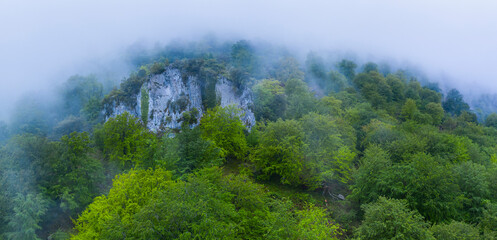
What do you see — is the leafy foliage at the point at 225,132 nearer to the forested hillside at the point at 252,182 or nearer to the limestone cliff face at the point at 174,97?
the forested hillside at the point at 252,182

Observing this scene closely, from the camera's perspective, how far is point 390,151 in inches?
1286

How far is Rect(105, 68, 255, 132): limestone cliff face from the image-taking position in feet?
161

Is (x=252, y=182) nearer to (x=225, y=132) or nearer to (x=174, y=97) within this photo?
(x=225, y=132)

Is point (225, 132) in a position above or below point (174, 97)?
above

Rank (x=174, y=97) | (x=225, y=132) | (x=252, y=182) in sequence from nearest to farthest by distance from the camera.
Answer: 1. (x=252, y=182)
2. (x=225, y=132)
3. (x=174, y=97)

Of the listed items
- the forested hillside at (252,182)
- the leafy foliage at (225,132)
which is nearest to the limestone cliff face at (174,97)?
the forested hillside at (252,182)

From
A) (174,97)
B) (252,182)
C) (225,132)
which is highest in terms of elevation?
(225,132)

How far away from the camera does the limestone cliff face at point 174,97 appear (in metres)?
49.0

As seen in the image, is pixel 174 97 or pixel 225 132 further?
pixel 174 97

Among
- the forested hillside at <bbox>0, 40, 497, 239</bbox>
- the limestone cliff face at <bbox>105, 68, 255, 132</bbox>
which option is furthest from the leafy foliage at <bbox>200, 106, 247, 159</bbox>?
the limestone cliff face at <bbox>105, 68, 255, 132</bbox>

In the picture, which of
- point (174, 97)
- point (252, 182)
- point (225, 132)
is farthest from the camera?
point (174, 97)

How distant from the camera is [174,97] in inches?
2012

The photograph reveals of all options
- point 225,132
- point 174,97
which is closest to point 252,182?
point 225,132

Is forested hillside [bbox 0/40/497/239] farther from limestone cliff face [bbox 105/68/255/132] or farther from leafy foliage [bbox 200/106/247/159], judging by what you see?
limestone cliff face [bbox 105/68/255/132]
